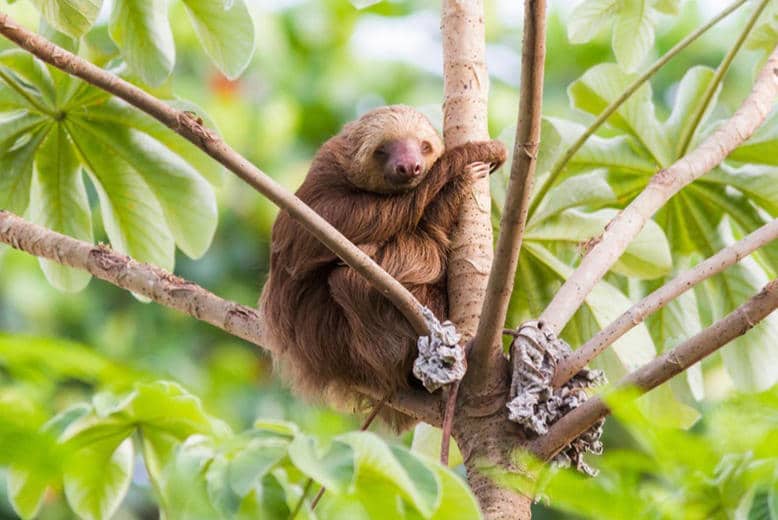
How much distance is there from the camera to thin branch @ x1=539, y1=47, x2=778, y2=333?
2209 mm

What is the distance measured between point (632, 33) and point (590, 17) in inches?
4.6

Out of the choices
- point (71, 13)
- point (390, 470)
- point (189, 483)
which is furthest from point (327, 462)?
point (71, 13)

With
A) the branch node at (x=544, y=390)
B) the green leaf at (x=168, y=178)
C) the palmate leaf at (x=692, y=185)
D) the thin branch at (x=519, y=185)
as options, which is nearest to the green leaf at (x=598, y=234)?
the palmate leaf at (x=692, y=185)

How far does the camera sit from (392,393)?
2.34 metres

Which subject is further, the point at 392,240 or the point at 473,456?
the point at 392,240

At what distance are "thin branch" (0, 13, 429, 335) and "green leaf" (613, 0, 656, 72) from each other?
120 cm

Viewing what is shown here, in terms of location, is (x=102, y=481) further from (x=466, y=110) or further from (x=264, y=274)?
(x=264, y=274)

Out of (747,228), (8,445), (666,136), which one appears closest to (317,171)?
(666,136)

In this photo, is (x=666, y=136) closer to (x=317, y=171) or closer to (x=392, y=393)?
(x=317, y=171)

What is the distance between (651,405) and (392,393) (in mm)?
834

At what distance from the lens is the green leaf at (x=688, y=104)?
2.91 metres

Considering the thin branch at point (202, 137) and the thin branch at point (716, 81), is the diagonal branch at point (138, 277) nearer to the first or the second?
the thin branch at point (202, 137)

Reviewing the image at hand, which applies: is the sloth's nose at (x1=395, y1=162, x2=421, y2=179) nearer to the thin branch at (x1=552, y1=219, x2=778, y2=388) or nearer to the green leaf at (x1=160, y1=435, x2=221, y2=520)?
the thin branch at (x1=552, y1=219, x2=778, y2=388)

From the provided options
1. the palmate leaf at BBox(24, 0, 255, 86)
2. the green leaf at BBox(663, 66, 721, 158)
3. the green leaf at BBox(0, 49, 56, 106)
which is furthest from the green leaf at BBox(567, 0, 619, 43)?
the green leaf at BBox(0, 49, 56, 106)
